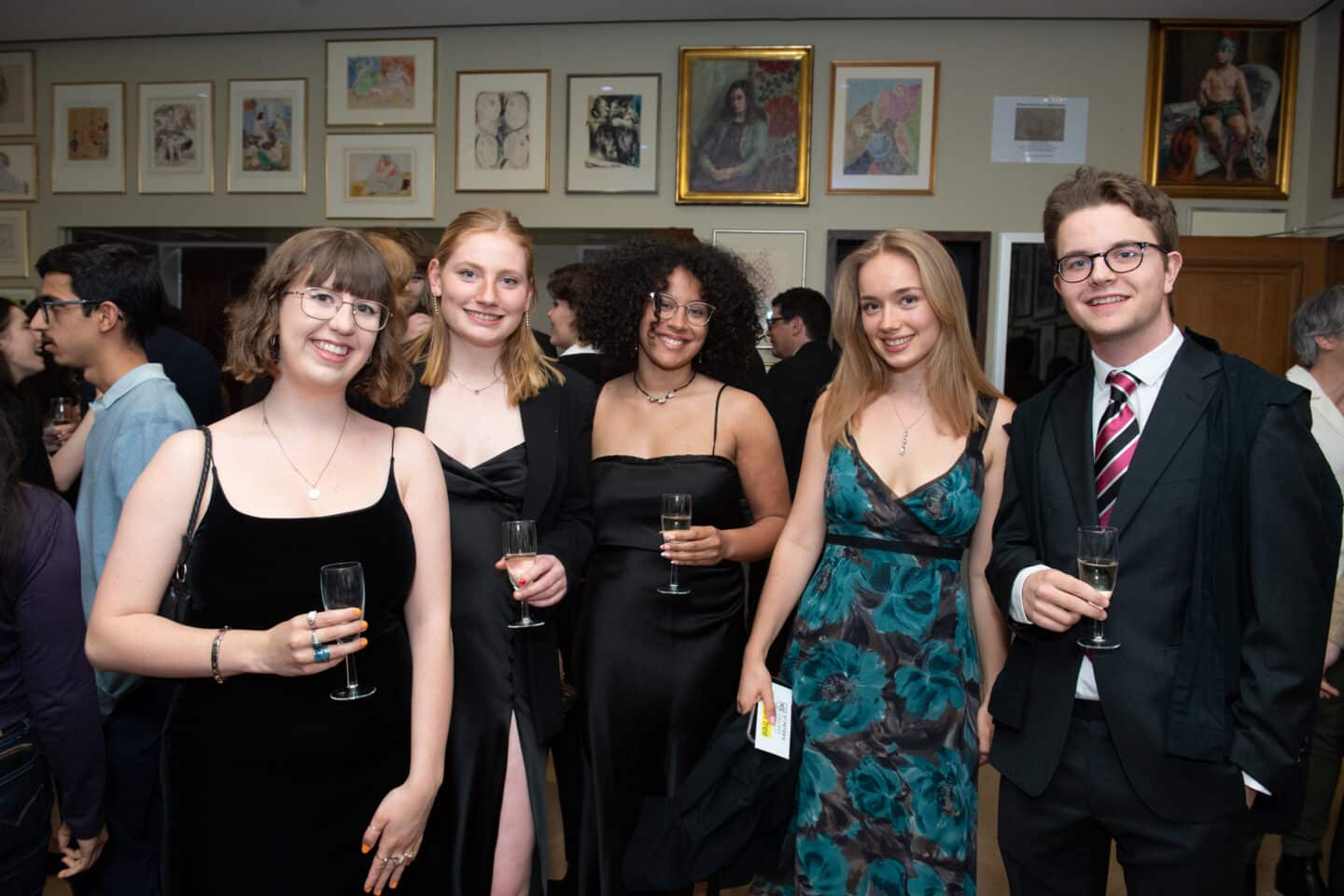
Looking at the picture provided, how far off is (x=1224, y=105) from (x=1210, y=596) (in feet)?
20.4

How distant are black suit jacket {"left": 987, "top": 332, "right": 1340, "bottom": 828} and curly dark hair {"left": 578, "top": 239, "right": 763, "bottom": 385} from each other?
138 cm

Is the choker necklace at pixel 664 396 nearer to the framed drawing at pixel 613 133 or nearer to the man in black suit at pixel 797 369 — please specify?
the man in black suit at pixel 797 369

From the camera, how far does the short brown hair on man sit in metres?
1.74

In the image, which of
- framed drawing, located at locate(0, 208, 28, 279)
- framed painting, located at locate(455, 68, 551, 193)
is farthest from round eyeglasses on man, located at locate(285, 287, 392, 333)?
framed drawing, located at locate(0, 208, 28, 279)

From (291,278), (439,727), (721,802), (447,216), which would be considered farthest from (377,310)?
(447,216)

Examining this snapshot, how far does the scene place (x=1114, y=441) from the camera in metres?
1.77

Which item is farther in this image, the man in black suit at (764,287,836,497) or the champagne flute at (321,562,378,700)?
the man in black suit at (764,287,836,497)

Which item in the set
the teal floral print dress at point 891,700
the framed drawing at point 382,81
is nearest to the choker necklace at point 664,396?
the teal floral print dress at point 891,700

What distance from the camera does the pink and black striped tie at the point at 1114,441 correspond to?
5.73 feet

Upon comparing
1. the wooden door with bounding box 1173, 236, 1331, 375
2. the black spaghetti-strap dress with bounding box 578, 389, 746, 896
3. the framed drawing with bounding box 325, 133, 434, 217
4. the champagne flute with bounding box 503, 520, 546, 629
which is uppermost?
the framed drawing with bounding box 325, 133, 434, 217

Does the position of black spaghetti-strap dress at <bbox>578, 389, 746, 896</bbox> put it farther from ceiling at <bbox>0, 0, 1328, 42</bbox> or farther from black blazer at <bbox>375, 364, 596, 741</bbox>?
ceiling at <bbox>0, 0, 1328, 42</bbox>

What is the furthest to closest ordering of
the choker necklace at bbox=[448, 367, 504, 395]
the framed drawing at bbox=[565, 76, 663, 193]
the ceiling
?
the framed drawing at bbox=[565, 76, 663, 193] < the ceiling < the choker necklace at bbox=[448, 367, 504, 395]

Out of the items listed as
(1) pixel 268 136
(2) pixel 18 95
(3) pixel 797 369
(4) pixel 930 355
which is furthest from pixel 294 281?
(2) pixel 18 95

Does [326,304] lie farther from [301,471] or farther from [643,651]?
[643,651]
